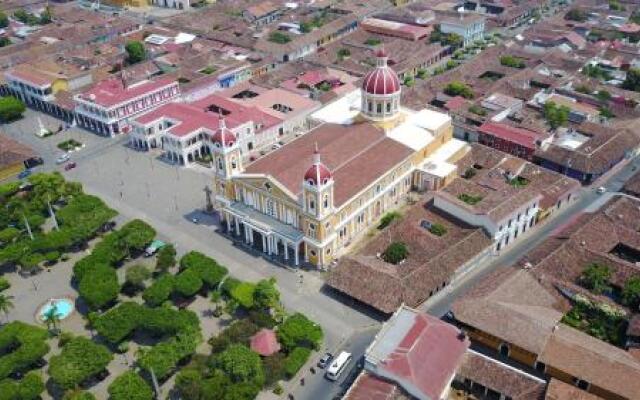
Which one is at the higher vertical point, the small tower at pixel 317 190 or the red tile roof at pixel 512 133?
the small tower at pixel 317 190

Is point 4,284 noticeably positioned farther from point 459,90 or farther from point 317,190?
point 459,90

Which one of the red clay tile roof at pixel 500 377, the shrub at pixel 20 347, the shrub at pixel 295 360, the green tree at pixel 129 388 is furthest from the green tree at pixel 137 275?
the red clay tile roof at pixel 500 377

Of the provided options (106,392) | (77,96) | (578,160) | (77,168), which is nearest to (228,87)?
(77,96)

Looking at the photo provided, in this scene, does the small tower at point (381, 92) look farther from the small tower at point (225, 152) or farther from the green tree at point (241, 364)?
the green tree at point (241, 364)

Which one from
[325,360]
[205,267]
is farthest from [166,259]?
[325,360]

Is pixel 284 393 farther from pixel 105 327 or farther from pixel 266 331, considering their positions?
pixel 105 327

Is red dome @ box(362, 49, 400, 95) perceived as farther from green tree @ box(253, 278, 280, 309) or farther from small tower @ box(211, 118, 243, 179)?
green tree @ box(253, 278, 280, 309)
